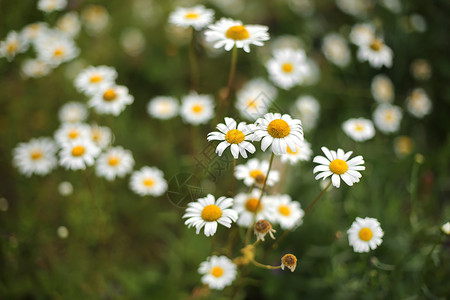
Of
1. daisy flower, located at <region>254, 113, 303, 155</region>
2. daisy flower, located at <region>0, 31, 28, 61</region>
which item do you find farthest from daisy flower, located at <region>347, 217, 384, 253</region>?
daisy flower, located at <region>0, 31, 28, 61</region>

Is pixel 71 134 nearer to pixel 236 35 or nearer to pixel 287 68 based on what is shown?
pixel 236 35

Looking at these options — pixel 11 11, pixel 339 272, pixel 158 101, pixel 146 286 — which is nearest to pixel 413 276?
pixel 339 272

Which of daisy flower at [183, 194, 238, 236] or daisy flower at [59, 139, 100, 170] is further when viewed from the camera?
daisy flower at [59, 139, 100, 170]

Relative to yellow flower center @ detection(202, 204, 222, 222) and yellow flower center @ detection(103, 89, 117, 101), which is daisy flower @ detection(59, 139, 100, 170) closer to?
yellow flower center @ detection(103, 89, 117, 101)

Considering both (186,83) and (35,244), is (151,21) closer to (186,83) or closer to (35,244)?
(186,83)

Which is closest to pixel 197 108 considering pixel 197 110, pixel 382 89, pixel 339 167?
pixel 197 110

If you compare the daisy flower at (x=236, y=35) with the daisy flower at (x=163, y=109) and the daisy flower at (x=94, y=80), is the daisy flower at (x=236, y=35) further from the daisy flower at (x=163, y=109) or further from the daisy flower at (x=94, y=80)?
the daisy flower at (x=163, y=109)
